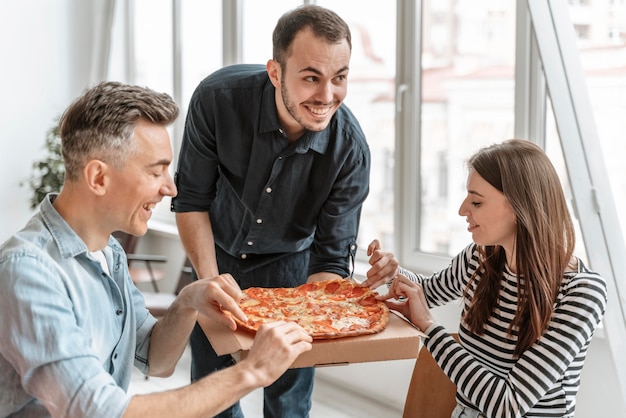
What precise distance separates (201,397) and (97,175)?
480mm

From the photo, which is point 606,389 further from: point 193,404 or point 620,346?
point 193,404

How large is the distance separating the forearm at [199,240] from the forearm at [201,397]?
96 centimetres

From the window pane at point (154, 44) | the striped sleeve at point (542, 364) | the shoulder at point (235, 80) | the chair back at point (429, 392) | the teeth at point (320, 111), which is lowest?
the chair back at point (429, 392)

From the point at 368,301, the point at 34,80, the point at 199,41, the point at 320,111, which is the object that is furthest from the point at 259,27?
the point at 368,301

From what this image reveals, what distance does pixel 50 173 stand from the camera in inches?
227

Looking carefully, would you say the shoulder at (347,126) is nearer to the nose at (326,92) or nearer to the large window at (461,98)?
the nose at (326,92)

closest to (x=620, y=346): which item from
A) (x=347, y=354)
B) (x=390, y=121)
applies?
(x=347, y=354)

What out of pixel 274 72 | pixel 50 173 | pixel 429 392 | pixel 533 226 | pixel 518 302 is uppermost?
pixel 274 72

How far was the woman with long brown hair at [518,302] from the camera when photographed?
182cm

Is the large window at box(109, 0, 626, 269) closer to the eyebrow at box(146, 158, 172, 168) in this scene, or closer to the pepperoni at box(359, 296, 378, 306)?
the pepperoni at box(359, 296, 378, 306)

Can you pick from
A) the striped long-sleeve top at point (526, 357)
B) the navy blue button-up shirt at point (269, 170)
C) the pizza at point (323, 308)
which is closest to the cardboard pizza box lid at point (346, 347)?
the pizza at point (323, 308)

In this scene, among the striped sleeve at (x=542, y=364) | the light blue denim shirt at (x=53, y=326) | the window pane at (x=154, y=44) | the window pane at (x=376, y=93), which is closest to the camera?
the light blue denim shirt at (x=53, y=326)

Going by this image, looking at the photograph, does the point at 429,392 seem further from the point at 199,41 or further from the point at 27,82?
the point at 27,82

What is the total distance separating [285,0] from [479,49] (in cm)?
164
